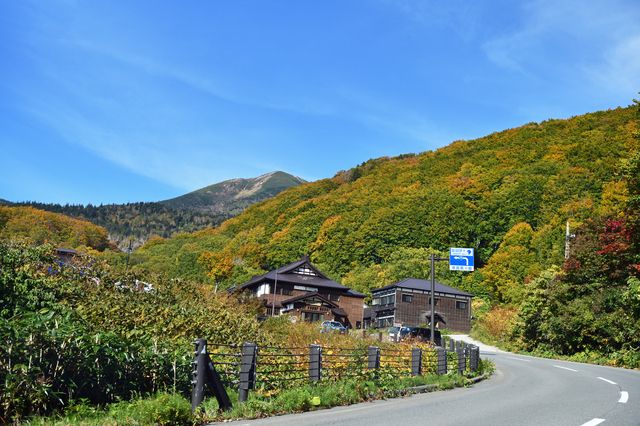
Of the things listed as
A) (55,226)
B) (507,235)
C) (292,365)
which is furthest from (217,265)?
(292,365)

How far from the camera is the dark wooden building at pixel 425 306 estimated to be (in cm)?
5762

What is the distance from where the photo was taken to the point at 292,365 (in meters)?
10.9

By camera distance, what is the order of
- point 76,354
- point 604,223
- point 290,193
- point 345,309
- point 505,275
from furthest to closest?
point 290,193 → point 505,275 → point 345,309 → point 604,223 → point 76,354

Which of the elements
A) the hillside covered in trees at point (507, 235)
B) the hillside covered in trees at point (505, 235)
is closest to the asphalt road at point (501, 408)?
the hillside covered in trees at point (507, 235)

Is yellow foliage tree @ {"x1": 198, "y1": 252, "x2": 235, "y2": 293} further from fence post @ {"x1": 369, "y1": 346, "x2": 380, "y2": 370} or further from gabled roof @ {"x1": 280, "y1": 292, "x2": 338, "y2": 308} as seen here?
fence post @ {"x1": 369, "y1": 346, "x2": 380, "y2": 370}

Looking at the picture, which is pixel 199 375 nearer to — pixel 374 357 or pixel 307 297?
pixel 374 357

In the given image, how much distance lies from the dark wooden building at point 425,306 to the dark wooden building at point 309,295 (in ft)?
15.2

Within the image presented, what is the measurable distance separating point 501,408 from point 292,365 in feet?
15.7

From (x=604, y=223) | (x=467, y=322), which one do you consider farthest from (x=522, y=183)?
(x=604, y=223)

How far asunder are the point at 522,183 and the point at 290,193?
260 feet

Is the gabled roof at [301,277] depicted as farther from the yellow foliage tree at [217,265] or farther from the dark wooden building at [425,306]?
the yellow foliage tree at [217,265]

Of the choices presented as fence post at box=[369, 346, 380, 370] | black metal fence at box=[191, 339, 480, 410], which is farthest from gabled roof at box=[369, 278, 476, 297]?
fence post at box=[369, 346, 380, 370]

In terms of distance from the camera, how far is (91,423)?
6.16 metres

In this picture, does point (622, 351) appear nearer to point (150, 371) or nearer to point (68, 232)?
point (150, 371)
